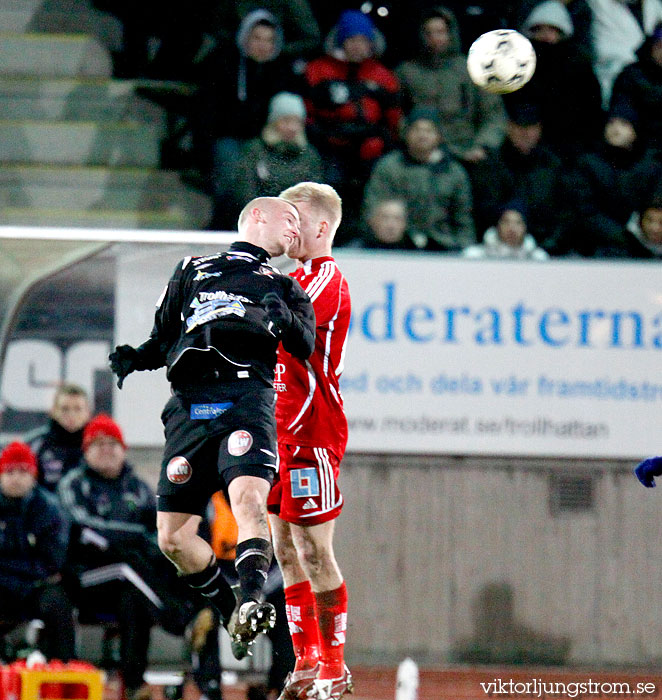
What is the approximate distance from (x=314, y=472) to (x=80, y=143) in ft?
21.0

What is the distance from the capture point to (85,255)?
10.6m

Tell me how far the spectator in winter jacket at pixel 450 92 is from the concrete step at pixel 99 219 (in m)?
2.04

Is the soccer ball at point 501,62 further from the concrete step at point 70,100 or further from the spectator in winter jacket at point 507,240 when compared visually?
the concrete step at point 70,100

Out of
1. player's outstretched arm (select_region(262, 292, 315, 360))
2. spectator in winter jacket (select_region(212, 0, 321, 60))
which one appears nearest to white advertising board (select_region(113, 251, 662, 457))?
spectator in winter jacket (select_region(212, 0, 321, 60))

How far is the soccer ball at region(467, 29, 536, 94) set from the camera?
27.1ft

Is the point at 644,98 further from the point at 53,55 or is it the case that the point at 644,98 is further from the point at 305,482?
the point at 305,482

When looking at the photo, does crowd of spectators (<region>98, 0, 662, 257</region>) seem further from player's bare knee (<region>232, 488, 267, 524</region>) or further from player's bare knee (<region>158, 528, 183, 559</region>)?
player's bare knee (<region>232, 488, 267, 524</region>)

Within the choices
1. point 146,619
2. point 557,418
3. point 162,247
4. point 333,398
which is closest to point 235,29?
point 162,247

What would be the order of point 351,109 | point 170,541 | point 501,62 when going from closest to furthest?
point 170,541 → point 501,62 → point 351,109

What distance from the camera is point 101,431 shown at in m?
9.40

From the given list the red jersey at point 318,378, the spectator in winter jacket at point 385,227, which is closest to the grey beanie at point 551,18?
the spectator in winter jacket at point 385,227

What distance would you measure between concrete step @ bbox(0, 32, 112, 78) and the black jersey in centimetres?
654

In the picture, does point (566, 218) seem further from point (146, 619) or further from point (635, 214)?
point (146, 619)


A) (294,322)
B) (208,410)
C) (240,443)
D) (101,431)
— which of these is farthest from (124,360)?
(101,431)
